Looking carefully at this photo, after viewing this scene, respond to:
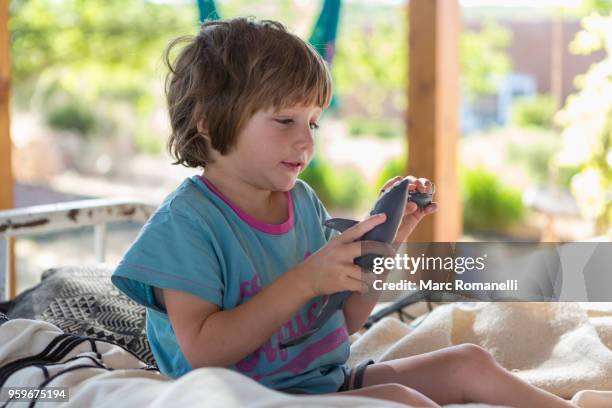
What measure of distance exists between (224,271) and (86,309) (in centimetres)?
62

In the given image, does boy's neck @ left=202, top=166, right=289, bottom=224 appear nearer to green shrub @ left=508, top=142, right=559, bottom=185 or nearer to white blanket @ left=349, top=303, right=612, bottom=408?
white blanket @ left=349, top=303, right=612, bottom=408

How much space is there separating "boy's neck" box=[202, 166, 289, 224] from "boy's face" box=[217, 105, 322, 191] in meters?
0.05

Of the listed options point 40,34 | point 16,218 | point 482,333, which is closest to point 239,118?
point 482,333

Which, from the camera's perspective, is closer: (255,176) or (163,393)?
(163,393)

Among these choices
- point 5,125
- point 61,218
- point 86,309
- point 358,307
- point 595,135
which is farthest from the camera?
point 595,135

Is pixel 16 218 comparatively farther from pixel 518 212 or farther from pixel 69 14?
pixel 69 14

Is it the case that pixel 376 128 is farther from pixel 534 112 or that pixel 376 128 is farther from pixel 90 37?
pixel 90 37

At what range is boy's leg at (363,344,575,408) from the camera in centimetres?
125

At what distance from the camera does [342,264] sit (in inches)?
43.7

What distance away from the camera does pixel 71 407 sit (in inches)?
42.3

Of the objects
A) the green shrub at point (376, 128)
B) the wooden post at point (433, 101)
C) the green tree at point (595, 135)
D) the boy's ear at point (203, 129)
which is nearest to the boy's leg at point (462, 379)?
the boy's ear at point (203, 129)

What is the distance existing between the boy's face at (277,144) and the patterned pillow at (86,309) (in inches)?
21.2

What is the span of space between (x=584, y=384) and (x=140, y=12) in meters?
6.12

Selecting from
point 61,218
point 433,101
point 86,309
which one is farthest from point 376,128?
point 86,309
